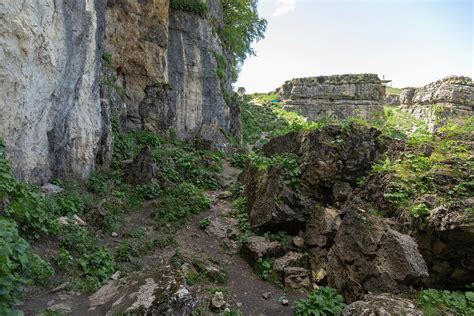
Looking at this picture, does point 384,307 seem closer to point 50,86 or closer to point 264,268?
point 264,268

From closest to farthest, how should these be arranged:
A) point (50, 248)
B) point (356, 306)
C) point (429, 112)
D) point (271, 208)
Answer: point (356, 306) → point (50, 248) → point (271, 208) → point (429, 112)

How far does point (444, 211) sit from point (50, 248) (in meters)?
7.90

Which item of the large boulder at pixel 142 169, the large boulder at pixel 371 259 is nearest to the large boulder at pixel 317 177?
the large boulder at pixel 371 259

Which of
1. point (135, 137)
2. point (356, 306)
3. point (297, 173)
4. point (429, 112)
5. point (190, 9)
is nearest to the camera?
point (356, 306)

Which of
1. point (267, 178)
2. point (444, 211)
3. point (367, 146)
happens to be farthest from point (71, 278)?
point (367, 146)

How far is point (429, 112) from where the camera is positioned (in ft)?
81.9

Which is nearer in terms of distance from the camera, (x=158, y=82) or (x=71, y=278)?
(x=71, y=278)

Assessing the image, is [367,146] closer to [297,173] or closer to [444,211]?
[297,173]

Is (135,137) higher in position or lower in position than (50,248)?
higher

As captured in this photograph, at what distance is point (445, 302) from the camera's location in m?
5.47

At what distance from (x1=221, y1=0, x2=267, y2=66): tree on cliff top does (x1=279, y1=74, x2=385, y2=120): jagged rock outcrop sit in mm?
6968

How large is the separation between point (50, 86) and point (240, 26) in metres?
19.0

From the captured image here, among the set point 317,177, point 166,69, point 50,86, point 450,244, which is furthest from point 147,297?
point 166,69

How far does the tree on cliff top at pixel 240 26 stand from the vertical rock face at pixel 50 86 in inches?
522
